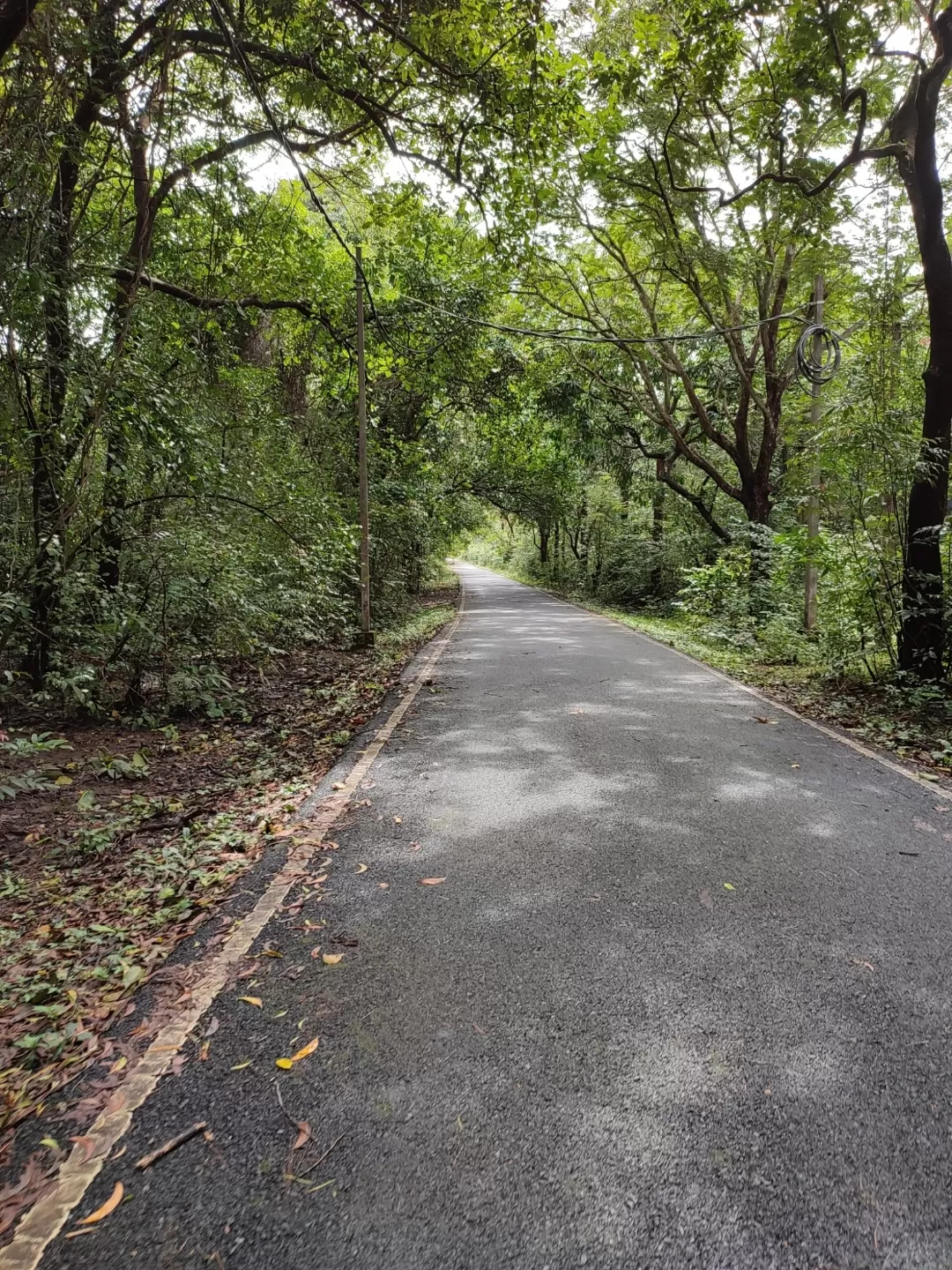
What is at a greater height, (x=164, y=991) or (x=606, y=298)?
(x=606, y=298)

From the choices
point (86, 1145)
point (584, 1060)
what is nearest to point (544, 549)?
point (584, 1060)

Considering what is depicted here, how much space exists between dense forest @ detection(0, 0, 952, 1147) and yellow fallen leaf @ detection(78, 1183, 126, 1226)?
732 millimetres

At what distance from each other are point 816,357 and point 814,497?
286 cm

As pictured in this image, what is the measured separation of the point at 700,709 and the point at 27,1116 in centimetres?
634

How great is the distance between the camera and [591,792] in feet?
14.8

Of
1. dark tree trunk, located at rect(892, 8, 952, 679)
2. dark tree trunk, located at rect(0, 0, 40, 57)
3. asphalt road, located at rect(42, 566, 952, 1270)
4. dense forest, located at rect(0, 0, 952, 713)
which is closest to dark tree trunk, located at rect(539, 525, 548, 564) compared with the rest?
dense forest, located at rect(0, 0, 952, 713)

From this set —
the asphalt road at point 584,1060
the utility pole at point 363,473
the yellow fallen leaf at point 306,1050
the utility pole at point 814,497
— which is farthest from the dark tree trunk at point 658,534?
the yellow fallen leaf at point 306,1050

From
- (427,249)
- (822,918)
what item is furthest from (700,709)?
(427,249)

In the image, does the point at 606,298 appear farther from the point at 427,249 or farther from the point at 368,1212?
the point at 368,1212

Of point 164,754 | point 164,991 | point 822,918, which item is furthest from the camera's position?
point 164,754

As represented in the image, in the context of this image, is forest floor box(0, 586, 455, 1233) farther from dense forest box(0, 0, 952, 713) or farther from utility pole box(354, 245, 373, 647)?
utility pole box(354, 245, 373, 647)

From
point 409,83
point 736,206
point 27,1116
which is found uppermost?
point 736,206

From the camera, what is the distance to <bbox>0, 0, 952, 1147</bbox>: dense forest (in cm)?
495

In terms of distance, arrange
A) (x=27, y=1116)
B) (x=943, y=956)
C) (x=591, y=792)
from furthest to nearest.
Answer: (x=591, y=792)
(x=943, y=956)
(x=27, y=1116)
